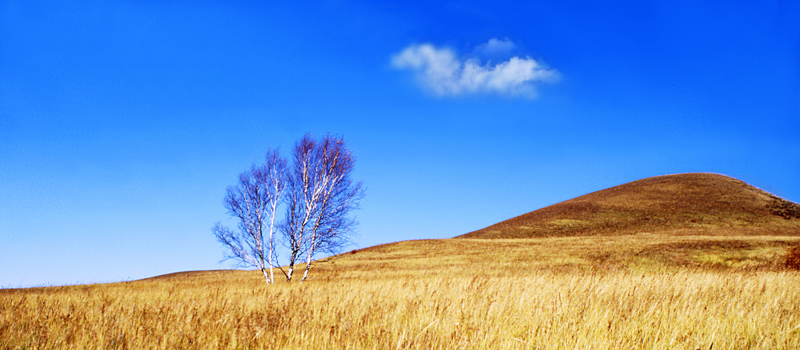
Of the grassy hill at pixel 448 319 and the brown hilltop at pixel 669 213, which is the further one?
the brown hilltop at pixel 669 213

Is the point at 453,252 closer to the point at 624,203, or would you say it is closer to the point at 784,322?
the point at 784,322

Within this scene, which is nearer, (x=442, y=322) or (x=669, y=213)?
(x=442, y=322)

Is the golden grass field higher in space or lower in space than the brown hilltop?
lower

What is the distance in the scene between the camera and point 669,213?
6159 cm

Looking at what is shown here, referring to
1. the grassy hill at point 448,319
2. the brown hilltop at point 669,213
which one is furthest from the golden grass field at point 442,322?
the brown hilltop at point 669,213

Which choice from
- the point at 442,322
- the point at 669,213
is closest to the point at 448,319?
the point at 442,322

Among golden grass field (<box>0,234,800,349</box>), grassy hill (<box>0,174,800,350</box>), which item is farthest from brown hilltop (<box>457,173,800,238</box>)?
golden grass field (<box>0,234,800,349</box>)

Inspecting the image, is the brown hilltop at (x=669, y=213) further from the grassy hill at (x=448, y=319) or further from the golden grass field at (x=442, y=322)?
the golden grass field at (x=442, y=322)

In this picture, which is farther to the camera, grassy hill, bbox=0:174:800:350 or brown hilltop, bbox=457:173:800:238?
brown hilltop, bbox=457:173:800:238

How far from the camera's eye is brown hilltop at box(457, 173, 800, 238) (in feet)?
176

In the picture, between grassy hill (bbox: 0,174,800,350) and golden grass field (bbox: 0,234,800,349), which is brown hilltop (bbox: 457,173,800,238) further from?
golden grass field (bbox: 0,234,800,349)

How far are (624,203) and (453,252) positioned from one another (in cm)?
4581

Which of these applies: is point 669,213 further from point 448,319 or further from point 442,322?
point 442,322

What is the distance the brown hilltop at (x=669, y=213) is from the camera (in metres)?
53.8
